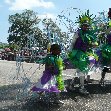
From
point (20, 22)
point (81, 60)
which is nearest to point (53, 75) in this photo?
point (81, 60)

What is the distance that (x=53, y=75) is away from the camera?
8016 millimetres

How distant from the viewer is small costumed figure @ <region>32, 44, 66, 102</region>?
7837 millimetres

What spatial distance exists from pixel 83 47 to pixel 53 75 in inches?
57.7

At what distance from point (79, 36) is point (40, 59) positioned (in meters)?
1.29

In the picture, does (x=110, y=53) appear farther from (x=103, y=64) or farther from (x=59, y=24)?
(x=59, y=24)

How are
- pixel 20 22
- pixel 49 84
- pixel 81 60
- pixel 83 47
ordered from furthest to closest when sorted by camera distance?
pixel 20 22
pixel 83 47
pixel 81 60
pixel 49 84

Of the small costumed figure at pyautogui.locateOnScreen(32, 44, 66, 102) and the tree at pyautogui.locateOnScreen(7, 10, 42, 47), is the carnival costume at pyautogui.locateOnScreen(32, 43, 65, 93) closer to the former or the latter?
the small costumed figure at pyautogui.locateOnScreen(32, 44, 66, 102)

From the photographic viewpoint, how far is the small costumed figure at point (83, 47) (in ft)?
29.3

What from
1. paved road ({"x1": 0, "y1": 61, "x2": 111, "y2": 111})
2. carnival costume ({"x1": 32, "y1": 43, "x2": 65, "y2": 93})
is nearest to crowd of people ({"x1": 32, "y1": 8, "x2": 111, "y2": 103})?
carnival costume ({"x1": 32, "y1": 43, "x2": 65, "y2": 93})

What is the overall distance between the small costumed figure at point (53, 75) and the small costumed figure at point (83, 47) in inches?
38.1

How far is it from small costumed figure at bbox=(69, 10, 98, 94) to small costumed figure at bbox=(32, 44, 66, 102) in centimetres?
97

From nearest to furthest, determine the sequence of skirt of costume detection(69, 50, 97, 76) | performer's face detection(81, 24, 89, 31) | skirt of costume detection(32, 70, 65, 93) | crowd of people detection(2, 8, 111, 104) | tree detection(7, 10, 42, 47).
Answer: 1. skirt of costume detection(32, 70, 65, 93)
2. crowd of people detection(2, 8, 111, 104)
3. skirt of costume detection(69, 50, 97, 76)
4. performer's face detection(81, 24, 89, 31)
5. tree detection(7, 10, 42, 47)

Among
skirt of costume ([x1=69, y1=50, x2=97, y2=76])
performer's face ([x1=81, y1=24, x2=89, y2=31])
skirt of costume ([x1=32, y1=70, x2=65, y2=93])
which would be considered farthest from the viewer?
performer's face ([x1=81, y1=24, x2=89, y2=31])

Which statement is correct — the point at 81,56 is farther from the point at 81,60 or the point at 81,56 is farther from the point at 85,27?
the point at 85,27
